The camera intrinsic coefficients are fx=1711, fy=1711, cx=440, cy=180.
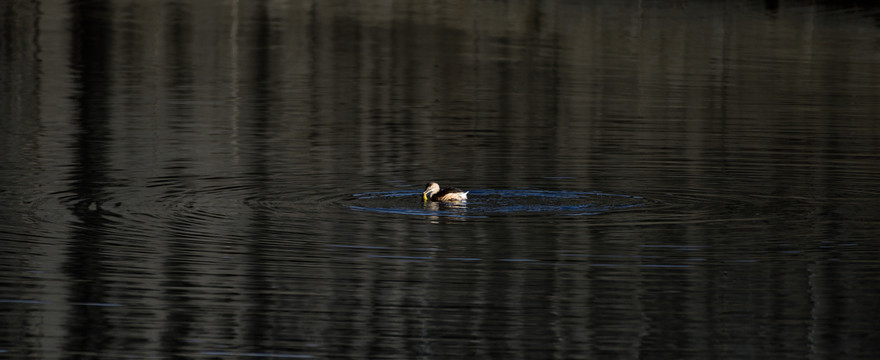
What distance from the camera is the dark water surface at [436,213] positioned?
16016 millimetres

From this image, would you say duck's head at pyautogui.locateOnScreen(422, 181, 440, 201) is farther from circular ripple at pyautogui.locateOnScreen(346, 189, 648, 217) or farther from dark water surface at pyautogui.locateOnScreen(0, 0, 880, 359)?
dark water surface at pyautogui.locateOnScreen(0, 0, 880, 359)

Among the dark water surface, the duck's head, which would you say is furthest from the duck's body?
the dark water surface

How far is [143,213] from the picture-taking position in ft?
73.5

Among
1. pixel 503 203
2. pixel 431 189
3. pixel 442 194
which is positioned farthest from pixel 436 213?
pixel 503 203

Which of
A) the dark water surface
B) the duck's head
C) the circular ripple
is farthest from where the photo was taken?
the duck's head

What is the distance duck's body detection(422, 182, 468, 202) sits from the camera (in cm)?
2284

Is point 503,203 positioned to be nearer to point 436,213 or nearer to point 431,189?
point 431,189

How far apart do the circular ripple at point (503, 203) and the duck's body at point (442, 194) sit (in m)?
0.08

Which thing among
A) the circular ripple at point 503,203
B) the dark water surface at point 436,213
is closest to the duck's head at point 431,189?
the circular ripple at point 503,203

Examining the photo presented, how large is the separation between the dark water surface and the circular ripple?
70 mm

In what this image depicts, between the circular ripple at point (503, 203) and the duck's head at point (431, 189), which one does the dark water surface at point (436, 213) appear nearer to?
the circular ripple at point (503, 203)

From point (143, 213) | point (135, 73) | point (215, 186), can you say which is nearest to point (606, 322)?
point (143, 213)

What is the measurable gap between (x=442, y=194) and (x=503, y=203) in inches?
41.2

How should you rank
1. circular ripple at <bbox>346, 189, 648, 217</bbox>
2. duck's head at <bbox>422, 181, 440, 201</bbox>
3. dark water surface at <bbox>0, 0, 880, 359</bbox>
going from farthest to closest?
duck's head at <bbox>422, 181, 440, 201</bbox> → circular ripple at <bbox>346, 189, 648, 217</bbox> → dark water surface at <bbox>0, 0, 880, 359</bbox>
